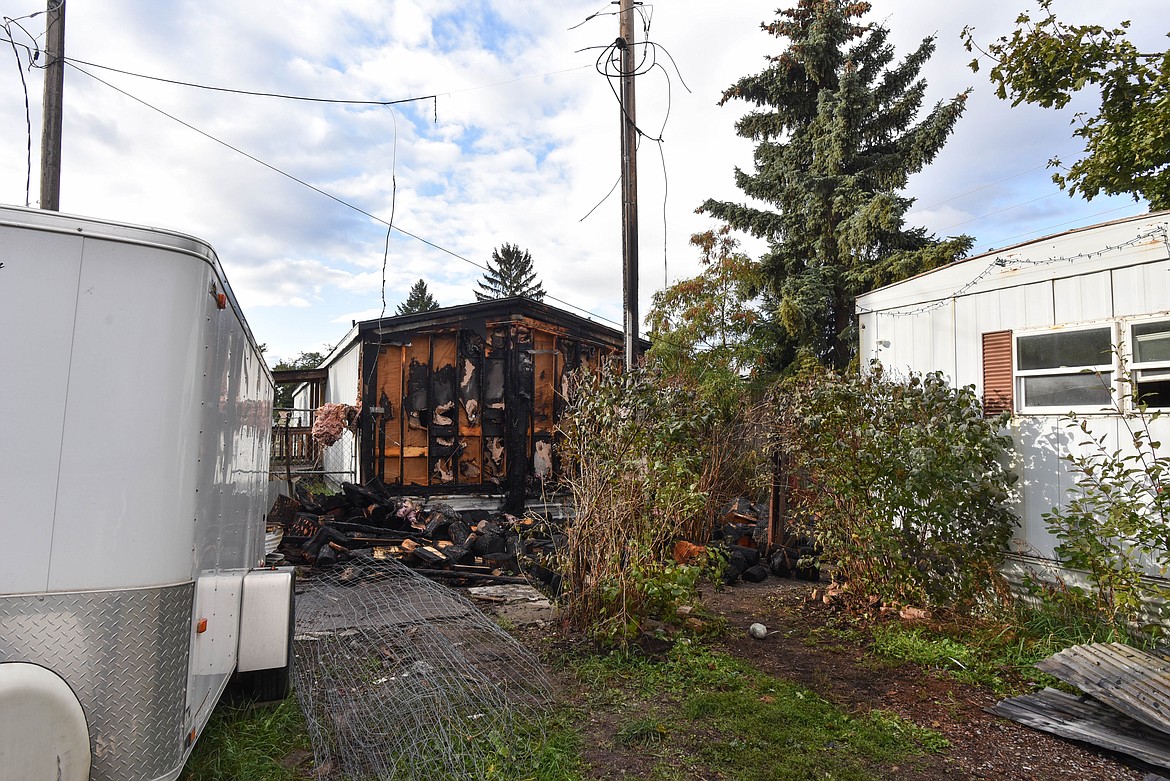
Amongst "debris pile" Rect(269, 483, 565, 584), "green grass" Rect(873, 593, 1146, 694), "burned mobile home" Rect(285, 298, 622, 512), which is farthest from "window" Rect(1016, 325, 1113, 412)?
"burned mobile home" Rect(285, 298, 622, 512)

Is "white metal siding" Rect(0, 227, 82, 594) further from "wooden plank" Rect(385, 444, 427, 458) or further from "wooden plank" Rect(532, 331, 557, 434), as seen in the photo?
"wooden plank" Rect(532, 331, 557, 434)

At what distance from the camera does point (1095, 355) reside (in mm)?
5535

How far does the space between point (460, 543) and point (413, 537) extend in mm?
662

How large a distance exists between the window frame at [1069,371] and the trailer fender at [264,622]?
600 cm

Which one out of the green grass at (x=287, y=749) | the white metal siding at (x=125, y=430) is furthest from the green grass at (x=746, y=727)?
the white metal siding at (x=125, y=430)

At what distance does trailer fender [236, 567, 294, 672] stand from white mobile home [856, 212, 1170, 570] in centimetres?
587

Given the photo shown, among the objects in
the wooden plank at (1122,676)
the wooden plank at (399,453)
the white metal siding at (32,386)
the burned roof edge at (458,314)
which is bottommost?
the wooden plank at (1122,676)

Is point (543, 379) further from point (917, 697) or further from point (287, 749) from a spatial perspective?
point (287, 749)

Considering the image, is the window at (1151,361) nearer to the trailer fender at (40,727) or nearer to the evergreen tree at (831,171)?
the trailer fender at (40,727)

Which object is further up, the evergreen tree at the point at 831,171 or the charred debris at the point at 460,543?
the evergreen tree at the point at 831,171

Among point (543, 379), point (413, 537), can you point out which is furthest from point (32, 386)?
point (543, 379)

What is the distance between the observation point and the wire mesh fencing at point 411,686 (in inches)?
130

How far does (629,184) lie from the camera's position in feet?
27.5

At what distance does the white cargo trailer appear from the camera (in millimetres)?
2176
